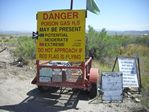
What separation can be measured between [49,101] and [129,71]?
11.2 ft

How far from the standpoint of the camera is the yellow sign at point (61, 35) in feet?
32.0

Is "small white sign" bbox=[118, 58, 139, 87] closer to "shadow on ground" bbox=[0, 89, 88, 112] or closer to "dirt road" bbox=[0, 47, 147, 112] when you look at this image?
"dirt road" bbox=[0, 47, 147, 112]

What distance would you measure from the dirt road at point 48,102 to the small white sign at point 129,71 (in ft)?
3.44

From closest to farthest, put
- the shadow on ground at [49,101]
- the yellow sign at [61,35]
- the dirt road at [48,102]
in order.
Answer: the shadow on ground at [49,101] → the dirt road at [48,102] → the yellow sign at [61,35]

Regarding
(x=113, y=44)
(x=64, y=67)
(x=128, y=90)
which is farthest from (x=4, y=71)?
(x=113, y=44)

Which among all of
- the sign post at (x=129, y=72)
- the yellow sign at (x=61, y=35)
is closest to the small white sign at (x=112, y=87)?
the sign post at (x=129, y=72)

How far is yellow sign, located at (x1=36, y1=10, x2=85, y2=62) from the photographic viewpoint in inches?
384

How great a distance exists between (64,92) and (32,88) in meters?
1.33

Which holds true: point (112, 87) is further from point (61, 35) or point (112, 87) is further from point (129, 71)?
point (61, 35)

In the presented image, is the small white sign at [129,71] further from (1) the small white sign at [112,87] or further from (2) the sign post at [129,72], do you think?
(1) the small white sign at [112,87]

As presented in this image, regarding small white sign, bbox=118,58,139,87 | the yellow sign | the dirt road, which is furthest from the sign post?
the yellow sign

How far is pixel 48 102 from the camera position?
9.88m

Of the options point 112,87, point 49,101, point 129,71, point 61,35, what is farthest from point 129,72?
point 49,101

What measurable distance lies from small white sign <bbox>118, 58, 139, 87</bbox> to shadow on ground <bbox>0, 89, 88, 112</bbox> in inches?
65.4
